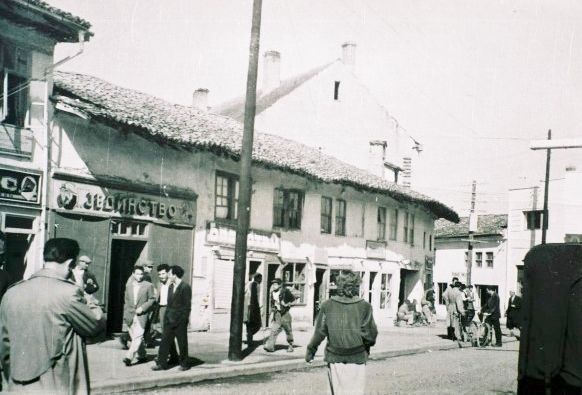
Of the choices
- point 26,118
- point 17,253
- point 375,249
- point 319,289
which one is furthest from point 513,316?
point 375,249

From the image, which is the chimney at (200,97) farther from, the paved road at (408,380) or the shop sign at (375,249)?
the paved road at (408,380)

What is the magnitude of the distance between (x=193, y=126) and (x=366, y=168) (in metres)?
16.2

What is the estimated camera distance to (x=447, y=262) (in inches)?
1842

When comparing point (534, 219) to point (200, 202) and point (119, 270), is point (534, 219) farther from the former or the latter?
point (119, 270)

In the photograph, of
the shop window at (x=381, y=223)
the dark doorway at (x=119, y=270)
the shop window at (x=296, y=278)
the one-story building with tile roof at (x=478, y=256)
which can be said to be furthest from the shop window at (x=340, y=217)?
the one-story building with tile roof at (x=478, y=256)

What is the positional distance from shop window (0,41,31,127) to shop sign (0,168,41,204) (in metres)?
1.07

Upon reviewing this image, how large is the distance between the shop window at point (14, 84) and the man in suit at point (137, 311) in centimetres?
473

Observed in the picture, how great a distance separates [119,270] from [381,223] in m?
14.1

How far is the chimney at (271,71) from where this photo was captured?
123ft

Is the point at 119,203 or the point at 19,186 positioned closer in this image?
the point at 19,186

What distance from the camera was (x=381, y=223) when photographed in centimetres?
2845

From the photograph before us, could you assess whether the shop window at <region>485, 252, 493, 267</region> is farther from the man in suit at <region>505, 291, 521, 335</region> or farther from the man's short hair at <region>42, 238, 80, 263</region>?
the man's short hair at <region>42, 238, 80, 263</region>

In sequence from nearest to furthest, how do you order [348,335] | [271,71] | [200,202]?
[348,335]
[200,202]
[271,71]

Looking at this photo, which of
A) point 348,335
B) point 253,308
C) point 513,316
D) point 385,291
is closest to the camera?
point 348,335
